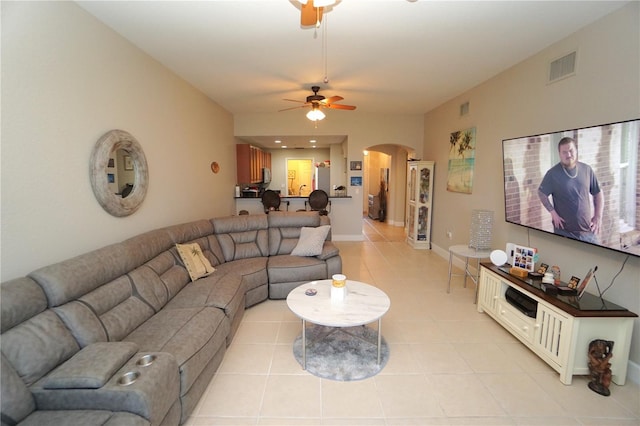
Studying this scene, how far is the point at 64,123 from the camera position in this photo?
82.2 inches

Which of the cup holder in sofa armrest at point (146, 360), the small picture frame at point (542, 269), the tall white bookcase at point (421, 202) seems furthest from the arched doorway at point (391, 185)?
the cup holder in sofa armrest at point (146, 360)

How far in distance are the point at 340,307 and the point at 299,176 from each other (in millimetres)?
7902

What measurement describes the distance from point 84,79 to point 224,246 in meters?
2.24

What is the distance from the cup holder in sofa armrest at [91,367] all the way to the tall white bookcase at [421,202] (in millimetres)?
5480

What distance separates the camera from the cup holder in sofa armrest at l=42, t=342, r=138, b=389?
1337mm

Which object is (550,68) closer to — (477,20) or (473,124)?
(477,20)

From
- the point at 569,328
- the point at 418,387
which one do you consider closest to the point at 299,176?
the point at 418,387

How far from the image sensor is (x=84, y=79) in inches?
89.2

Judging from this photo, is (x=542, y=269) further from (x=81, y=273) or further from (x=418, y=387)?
(x=81, y=273)

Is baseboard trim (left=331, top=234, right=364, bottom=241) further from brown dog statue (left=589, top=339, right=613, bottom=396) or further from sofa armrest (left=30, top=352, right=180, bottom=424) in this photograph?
sofa armrest (left=30, top=352, right=180, bottom=424)

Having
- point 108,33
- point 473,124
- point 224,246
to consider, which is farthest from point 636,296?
point 108,33

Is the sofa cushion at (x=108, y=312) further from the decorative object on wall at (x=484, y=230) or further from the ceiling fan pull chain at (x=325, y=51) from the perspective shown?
the decorative object on wall at (x=484, y=230)

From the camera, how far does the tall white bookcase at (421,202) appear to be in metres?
5.85

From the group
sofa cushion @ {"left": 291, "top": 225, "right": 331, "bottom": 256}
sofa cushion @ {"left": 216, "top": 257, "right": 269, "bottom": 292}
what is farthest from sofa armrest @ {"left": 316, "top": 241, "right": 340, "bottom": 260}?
sofa cushion @ {"left": 216, "top": 257, "right": 269, "bottom": 292}
